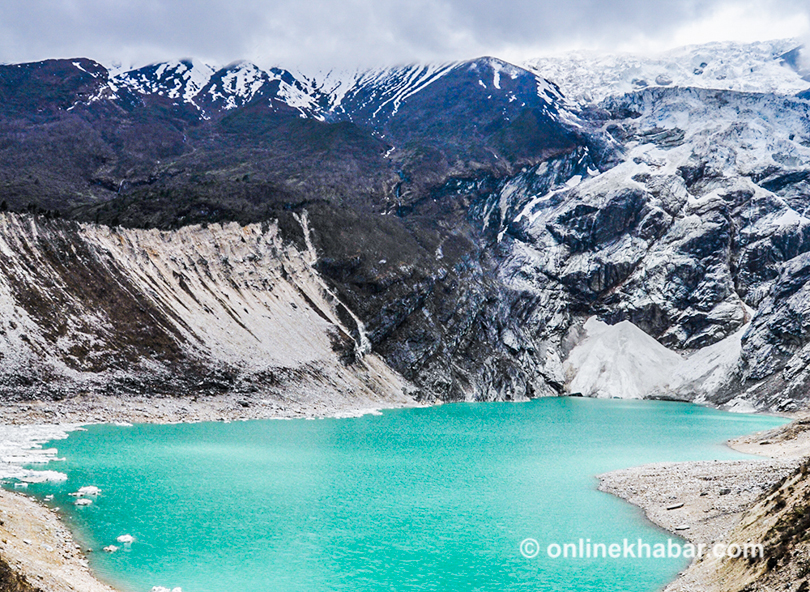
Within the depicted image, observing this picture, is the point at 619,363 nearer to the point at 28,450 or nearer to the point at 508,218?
the point at 508,218

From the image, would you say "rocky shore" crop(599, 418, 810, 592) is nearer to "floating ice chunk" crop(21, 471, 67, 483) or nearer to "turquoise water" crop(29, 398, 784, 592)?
"turquoise water" crop(29, 398, 784, 592)

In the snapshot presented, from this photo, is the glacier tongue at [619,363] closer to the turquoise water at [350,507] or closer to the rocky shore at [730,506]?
the turquoise water at [350,507]

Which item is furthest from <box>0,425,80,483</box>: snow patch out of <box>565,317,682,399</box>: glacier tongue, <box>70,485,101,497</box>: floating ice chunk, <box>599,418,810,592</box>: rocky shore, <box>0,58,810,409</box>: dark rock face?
<box>565,317,682,399</box>: glacier tongue

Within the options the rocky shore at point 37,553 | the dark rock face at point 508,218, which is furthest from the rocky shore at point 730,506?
the dark rock face at point 508,218

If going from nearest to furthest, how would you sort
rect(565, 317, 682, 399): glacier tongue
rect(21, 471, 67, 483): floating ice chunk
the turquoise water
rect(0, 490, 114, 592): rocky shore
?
rect(0, 490, 114, 592): rocky shore
the turquoise water
rect(21, 471, 67, 483): floating ice chunk
rect(565, 317, 682, 399): glacier tongue

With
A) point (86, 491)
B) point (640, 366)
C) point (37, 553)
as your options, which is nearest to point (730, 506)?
point (37, 553)
